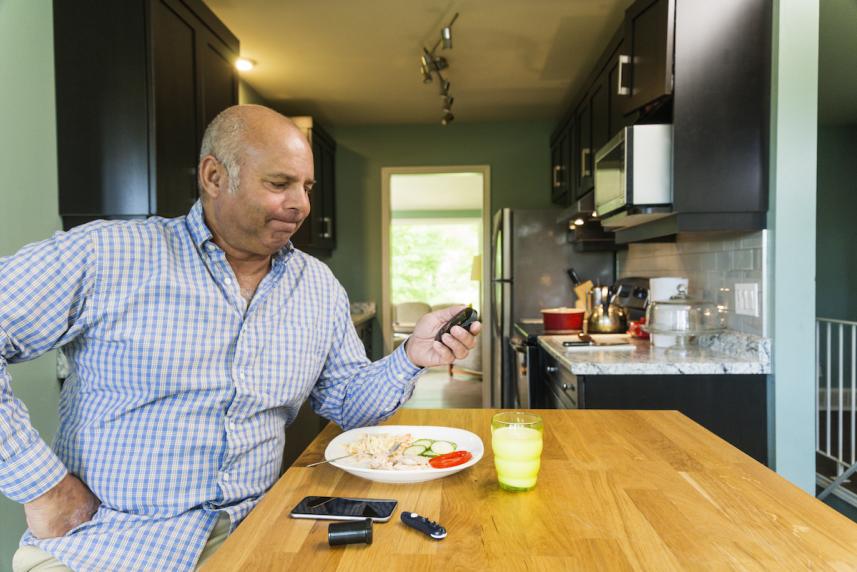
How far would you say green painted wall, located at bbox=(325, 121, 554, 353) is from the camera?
4.79 metres

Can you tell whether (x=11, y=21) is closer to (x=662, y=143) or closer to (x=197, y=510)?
(x=197, y=510)

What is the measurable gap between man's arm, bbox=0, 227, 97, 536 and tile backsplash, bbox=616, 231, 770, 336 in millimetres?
2034

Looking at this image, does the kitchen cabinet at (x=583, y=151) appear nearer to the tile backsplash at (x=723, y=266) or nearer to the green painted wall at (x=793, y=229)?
the tile backsplash at (x=723, y=266)

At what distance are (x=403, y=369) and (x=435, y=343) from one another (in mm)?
109

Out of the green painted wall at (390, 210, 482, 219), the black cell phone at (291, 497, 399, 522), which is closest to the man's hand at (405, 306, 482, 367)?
the black cell phone at (291, 497, 399, 522)

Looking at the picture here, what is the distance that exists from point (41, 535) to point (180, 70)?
174cm

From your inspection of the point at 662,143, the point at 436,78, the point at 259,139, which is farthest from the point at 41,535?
the point at 436,78

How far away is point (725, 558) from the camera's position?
0.74 metres

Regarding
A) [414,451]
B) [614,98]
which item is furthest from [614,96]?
[414,451]

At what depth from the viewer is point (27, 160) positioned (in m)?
1.93

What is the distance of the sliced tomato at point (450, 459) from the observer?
1.00 metres

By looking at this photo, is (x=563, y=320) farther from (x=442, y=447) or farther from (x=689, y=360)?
(x=442, y=447)

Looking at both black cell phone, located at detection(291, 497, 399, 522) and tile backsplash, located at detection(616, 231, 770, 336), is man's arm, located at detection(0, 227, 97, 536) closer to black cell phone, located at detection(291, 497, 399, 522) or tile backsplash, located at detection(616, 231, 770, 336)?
black cell phone, located at detection(291, 497, 399, 522)

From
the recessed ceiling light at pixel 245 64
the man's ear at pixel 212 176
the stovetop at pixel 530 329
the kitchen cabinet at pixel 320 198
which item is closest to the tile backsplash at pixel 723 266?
the stovetop at pixel 530 329
